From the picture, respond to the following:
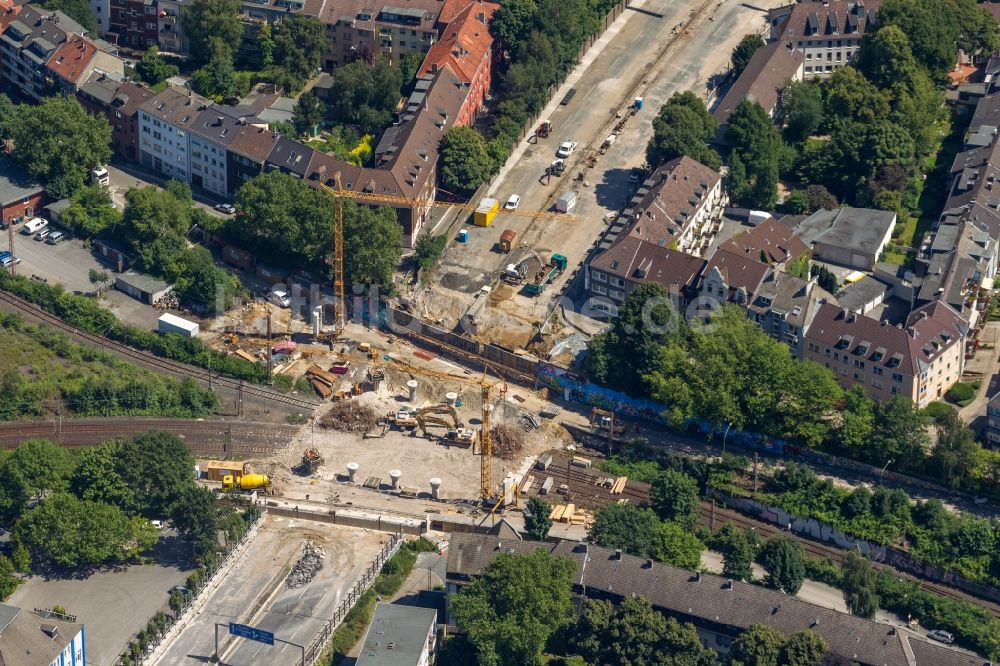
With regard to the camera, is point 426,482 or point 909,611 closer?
point 909,611

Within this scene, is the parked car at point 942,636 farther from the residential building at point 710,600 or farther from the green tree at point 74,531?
the green tree at point 74,531

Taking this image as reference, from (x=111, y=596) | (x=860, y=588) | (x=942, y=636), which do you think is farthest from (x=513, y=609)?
(x=942, y=636)

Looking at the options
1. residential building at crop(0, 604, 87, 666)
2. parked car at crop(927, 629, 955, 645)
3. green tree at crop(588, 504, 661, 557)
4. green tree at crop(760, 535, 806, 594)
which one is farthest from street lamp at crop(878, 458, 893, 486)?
residential building at crop(0, 604, 87, 666)

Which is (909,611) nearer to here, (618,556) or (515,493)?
(618,556)

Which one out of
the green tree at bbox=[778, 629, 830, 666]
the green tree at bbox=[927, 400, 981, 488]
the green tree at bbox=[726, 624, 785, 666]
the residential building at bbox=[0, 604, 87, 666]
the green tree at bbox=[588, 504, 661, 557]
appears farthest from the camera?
the green tree at bbox=[927, 400, 981, 488]

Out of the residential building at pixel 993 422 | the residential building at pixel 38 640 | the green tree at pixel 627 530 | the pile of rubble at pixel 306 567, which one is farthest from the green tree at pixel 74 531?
the residential building at pixel 993 422

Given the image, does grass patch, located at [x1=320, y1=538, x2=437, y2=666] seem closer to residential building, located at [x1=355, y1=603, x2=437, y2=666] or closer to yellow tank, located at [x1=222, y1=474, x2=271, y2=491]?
residential building, located at [x1=355, y1=603, x2=437, y2=666]

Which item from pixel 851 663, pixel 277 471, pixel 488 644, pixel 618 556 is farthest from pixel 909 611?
pixel 277 471
